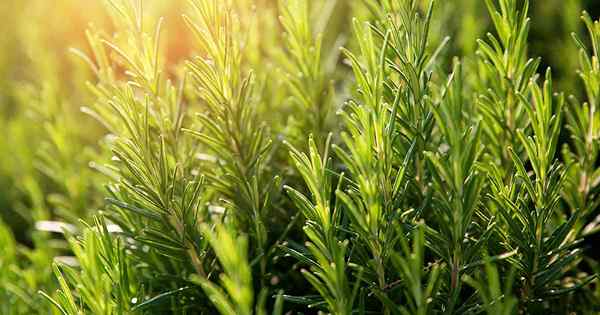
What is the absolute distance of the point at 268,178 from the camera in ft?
3.13

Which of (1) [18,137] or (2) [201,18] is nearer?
(2) [201,18]

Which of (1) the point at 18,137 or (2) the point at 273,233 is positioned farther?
(1) the point at 18,137

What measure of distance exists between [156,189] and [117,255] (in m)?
0.09

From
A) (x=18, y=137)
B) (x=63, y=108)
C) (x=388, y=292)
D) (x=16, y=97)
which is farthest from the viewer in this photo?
(x=16, y=97)

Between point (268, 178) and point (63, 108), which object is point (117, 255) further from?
point (63, 108)

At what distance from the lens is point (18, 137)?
148 centimetres

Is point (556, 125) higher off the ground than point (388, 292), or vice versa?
point (556, 125)

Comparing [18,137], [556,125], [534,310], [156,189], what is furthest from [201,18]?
[18,137]

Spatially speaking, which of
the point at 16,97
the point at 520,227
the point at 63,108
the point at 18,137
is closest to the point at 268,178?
the point at 520,227

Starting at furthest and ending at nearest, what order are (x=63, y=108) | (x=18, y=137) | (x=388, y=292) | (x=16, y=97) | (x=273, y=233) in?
(x=16, y=97) < (x=18, y=137) < (x=63, y=108) < (x=273, y=233) < (x=388, y=292)

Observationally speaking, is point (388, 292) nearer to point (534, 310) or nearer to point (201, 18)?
point (534, 310)

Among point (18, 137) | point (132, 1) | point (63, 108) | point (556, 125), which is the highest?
point (132, 1)

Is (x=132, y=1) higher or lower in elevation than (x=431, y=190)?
higher

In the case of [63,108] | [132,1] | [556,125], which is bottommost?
[63,108]
